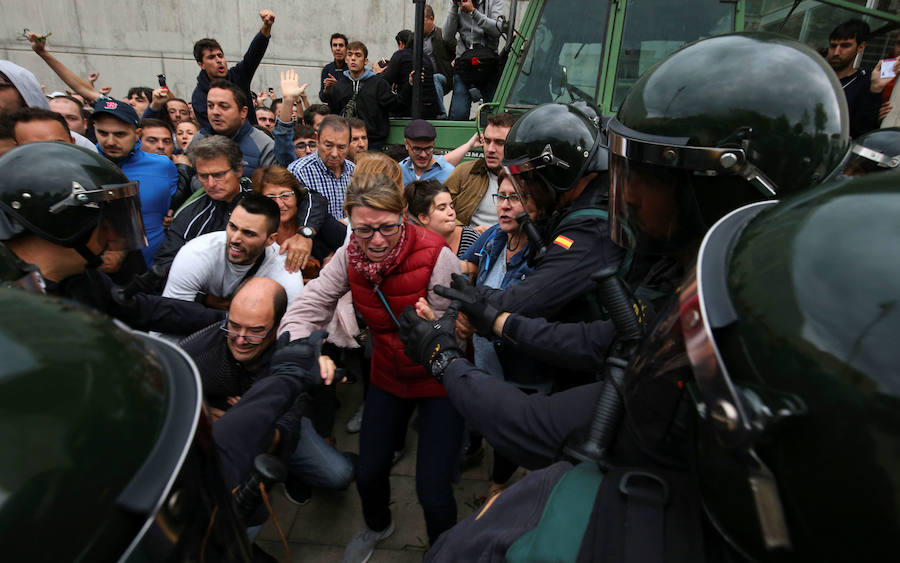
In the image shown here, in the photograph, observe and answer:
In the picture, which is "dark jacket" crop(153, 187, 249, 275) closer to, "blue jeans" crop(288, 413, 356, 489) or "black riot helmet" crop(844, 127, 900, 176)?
"blue jeans" crop(288, 413, 356, 489)

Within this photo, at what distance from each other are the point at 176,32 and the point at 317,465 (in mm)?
11847

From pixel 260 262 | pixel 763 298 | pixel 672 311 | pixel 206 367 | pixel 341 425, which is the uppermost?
pixel 763 298

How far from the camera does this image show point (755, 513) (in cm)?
63

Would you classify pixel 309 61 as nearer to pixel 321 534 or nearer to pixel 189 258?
pixel 189 258

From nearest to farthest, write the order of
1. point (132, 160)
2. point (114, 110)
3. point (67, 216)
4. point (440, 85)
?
point (67, 216)
point (114, 110)
point (132, 160)
point (440, 85)

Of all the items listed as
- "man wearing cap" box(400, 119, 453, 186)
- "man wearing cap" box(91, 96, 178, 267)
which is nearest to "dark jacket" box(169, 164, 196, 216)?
"man wearing cap" box(91, 96, 178, 267)

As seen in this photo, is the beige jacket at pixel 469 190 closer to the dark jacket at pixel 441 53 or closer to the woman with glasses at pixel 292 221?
the woman with glasses at pixel 292 221

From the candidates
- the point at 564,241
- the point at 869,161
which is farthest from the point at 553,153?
the point at 869,161

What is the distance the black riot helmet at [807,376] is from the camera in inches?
20.3

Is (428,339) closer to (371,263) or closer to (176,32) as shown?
(371,263)

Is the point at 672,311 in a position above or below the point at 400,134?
above

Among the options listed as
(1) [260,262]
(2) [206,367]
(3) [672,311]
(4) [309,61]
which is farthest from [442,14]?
(3) [672,311]

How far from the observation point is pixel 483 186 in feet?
13.1

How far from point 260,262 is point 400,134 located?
3.83 metres
